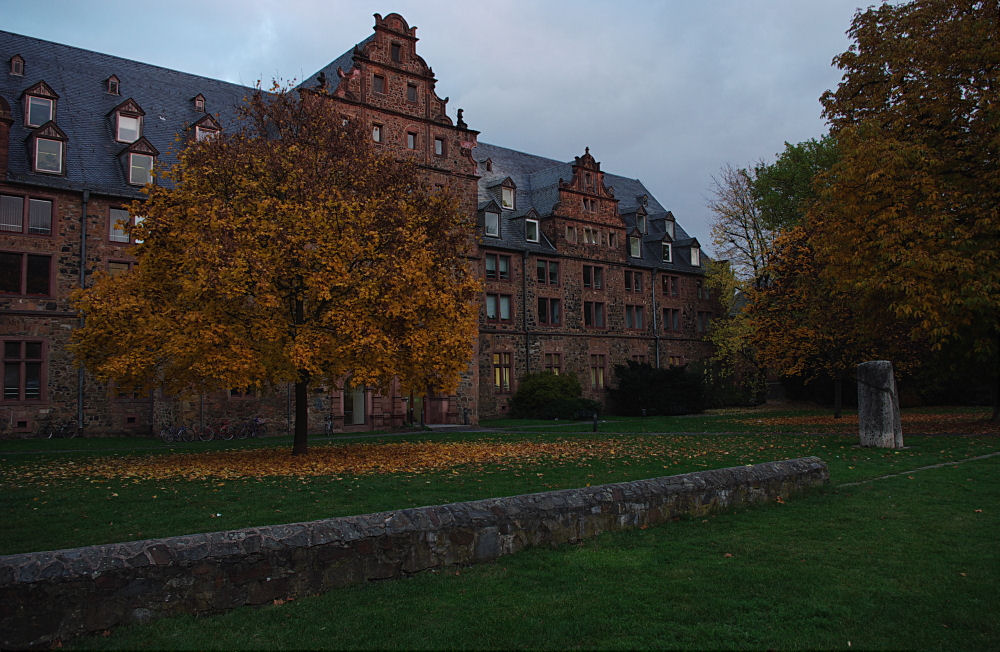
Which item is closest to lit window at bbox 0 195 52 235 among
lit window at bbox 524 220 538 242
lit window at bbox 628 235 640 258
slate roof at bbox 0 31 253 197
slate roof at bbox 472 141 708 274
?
slate roof at bbox 0 31 253 197

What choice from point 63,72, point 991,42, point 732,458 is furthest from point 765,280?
point 63,72

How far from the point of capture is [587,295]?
44.4m

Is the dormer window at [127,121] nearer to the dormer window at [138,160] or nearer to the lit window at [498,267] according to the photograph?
the dormer window at [138,160]

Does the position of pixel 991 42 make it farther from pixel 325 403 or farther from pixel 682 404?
pixel 325 403

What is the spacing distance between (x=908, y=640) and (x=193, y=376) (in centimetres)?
1594

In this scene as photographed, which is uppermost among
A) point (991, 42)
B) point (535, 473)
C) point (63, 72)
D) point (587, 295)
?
point (63, 72)

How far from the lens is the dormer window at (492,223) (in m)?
40.2

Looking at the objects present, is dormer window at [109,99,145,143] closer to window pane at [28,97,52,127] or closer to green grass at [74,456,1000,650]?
A: window pane at [28,97,52,127]

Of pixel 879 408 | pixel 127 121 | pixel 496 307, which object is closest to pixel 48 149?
pixel 127 121

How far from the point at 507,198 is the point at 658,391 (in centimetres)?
1437

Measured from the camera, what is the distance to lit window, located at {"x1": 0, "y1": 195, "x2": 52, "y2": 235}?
26062mm

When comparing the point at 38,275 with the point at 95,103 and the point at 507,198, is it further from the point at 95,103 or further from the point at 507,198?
the point at 507,198

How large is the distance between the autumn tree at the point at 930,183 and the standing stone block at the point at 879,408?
6.76 feet

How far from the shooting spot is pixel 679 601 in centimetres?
600
